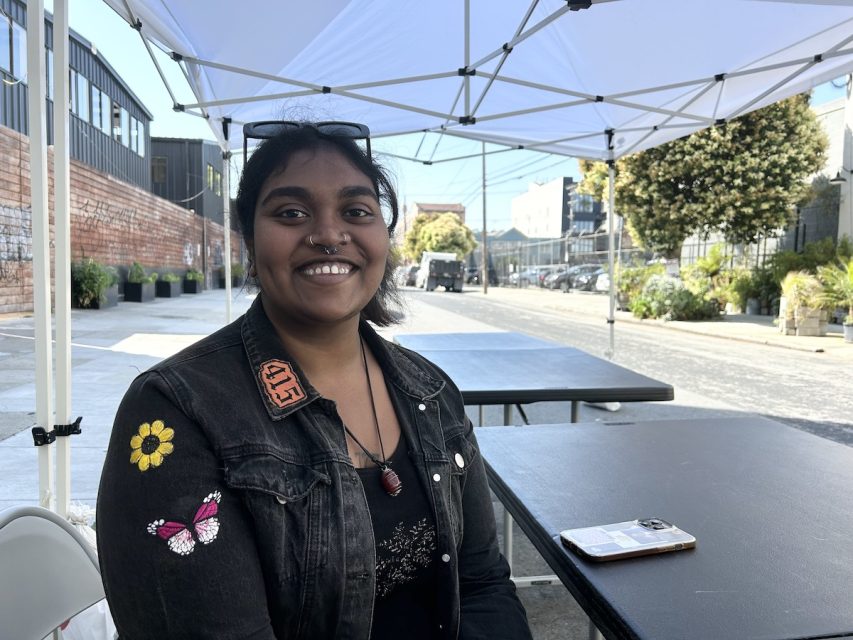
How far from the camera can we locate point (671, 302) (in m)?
16.7

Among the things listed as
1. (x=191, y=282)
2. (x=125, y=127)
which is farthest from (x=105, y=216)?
(x=191, y=282)

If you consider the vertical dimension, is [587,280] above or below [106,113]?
below

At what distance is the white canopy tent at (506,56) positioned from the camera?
4406mm

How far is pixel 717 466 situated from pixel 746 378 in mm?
7339

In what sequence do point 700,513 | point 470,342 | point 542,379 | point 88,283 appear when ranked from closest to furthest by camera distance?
point 700,513, point 542,379, point 470,342, point 88,283

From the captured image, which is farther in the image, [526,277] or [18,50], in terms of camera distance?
[526,277]

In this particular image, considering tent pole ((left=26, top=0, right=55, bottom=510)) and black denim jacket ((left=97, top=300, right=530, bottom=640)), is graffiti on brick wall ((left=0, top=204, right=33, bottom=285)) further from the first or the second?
black denim jacket ((left=97, top=300, right=530, bottom=640))

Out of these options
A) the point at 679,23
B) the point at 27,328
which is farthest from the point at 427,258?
the point at 679,23

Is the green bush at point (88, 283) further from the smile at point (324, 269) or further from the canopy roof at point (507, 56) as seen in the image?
the smile at point (324, 269)

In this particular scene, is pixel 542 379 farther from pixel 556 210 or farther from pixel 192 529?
pixel 556 210

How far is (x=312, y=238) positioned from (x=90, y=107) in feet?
71.3

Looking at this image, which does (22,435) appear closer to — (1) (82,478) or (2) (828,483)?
(1) (82,478)

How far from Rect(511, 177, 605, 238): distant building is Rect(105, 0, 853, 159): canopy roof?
5216 cm

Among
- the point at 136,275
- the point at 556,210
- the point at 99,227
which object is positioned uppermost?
the point at 556,210
